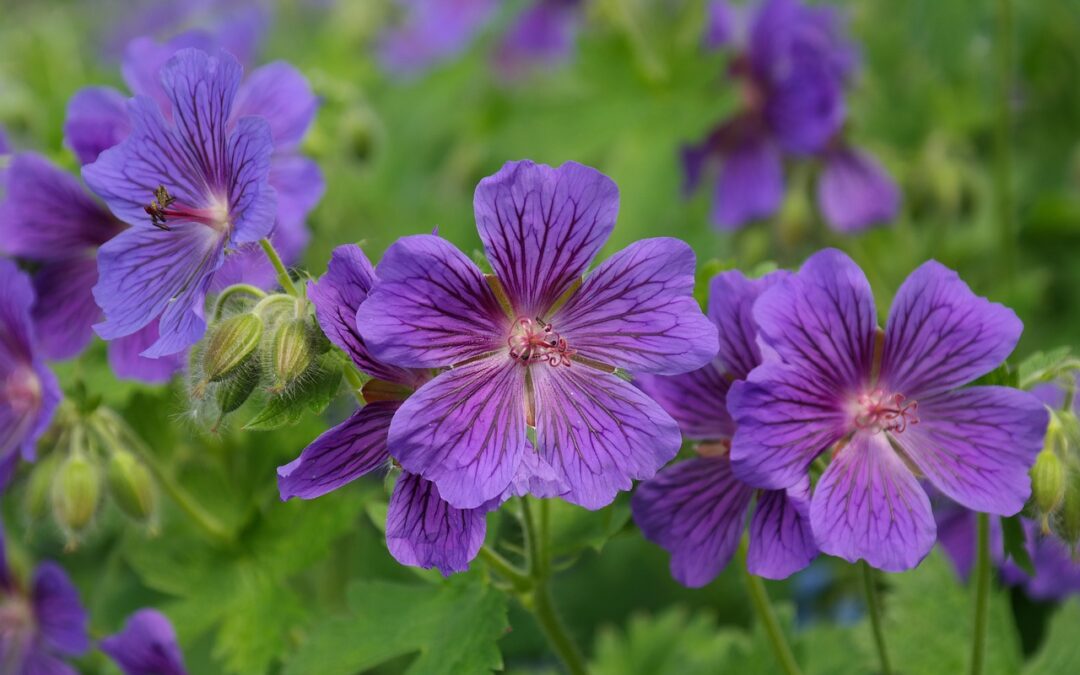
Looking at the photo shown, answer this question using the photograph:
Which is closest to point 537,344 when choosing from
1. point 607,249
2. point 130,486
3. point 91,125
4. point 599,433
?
point 599,433

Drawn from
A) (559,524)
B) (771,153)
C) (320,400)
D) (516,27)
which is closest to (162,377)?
(320,400)

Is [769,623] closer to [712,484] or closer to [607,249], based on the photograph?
[712,484]

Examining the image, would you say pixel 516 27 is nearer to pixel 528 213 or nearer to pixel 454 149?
pixel 454 149

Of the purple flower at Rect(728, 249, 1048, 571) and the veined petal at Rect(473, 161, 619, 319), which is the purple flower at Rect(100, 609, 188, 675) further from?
the purple flower at Rect(728, 249, 1048, 571)

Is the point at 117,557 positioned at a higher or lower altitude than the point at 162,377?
lower

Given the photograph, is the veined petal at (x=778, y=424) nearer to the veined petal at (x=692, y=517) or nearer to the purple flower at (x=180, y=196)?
the veined petal at (x=692, y=517)

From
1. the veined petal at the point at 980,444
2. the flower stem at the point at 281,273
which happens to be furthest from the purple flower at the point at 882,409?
the flower stem at the point at 281,273

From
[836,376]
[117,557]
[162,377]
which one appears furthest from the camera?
[117,557]
